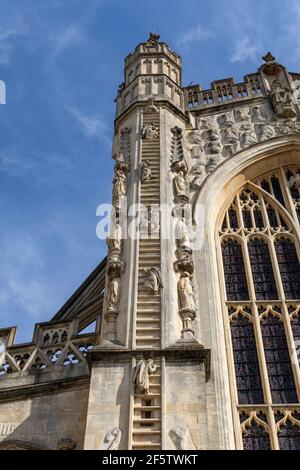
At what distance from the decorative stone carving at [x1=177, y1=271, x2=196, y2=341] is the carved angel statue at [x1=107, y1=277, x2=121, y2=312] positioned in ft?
3.85

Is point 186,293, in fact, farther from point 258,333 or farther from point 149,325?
point 258,333

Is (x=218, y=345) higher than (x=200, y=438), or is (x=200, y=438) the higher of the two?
(x=218, y=345)

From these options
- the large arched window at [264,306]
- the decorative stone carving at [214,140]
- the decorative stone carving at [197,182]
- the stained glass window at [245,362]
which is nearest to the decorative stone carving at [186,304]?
the large arched window at [264,306]

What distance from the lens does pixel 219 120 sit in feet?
56.6

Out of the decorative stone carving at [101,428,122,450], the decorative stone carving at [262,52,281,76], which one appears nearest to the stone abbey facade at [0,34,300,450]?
the decorative stone carving at [101,428,122,450]

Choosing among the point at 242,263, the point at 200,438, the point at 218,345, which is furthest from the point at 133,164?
the point at 200,438

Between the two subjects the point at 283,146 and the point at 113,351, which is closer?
the point at 113,351

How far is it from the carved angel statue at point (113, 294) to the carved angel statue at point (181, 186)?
300 centimetres

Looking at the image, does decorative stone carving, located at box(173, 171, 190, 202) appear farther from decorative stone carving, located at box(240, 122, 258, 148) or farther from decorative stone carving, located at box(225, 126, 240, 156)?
decorative stone carving, located at box(240, 122, 258, 148)

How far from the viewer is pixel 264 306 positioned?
1252cm

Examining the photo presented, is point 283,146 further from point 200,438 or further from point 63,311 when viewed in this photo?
point 200,438

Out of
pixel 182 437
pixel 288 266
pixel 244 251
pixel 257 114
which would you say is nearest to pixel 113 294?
pixel 182 437

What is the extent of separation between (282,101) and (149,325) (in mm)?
9844
